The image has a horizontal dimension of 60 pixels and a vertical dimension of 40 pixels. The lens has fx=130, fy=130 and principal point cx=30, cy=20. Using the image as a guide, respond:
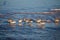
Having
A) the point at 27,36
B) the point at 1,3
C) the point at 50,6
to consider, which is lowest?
the point at 27,36

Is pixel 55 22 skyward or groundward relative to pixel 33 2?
groundward

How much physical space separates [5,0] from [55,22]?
0.75 meters

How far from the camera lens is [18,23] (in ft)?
5.80

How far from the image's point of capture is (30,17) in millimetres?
1771

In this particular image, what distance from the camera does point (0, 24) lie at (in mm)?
1793

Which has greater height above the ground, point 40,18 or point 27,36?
point 40,18

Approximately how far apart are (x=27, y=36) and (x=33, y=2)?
0.47 metres

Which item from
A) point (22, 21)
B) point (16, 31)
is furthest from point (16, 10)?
point (16, 31)

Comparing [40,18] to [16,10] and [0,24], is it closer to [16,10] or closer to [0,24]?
[16,10]

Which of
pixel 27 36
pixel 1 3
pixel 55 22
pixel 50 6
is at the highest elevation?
pixel 1 3

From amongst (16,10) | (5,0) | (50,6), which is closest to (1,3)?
(5,0)

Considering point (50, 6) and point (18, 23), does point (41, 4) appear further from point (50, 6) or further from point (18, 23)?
point (18, 23)

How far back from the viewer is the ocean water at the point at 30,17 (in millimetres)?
1731

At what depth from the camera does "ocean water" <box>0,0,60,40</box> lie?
1.73 meters
